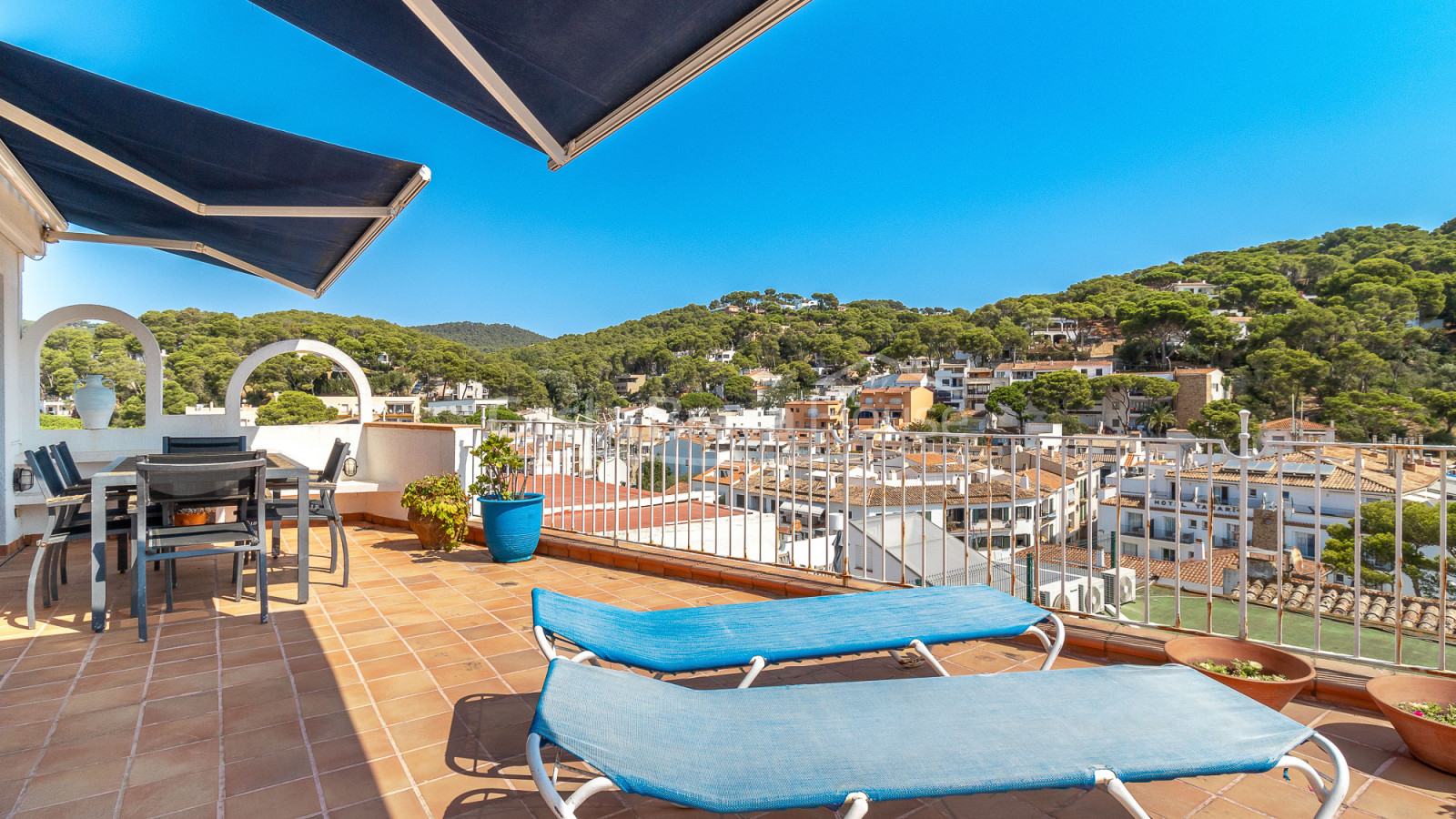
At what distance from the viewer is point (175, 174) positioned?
12.8 ft

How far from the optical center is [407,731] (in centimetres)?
236

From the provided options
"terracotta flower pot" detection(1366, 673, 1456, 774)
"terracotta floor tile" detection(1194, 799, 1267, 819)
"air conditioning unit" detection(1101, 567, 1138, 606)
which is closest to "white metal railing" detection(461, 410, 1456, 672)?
"air conditioning unit" detection(1101, 567, 1138, 606)

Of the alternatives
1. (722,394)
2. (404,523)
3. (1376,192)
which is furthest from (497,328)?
(1376,192)

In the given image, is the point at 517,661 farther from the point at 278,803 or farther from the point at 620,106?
the point at 620,106

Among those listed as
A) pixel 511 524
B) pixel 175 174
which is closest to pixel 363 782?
pixel 511 524

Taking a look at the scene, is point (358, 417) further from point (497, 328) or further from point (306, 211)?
point (497, 328)

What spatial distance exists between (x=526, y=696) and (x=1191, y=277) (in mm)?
72840

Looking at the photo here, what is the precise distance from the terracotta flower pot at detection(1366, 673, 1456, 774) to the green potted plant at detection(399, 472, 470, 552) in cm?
528

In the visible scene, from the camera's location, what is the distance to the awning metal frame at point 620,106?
223cm

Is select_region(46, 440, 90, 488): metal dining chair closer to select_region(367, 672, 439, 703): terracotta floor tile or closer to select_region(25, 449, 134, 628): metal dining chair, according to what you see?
select_region(25, 449, 134, 628): metal dining chair

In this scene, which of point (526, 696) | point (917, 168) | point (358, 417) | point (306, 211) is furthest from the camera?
point (917, 168)

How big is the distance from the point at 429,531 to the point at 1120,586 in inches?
188

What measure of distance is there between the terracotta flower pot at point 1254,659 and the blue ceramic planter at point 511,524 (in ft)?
12.9

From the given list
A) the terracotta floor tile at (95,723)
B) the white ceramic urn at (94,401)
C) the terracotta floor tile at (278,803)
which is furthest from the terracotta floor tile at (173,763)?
the white ceramic urn at (94,401)
